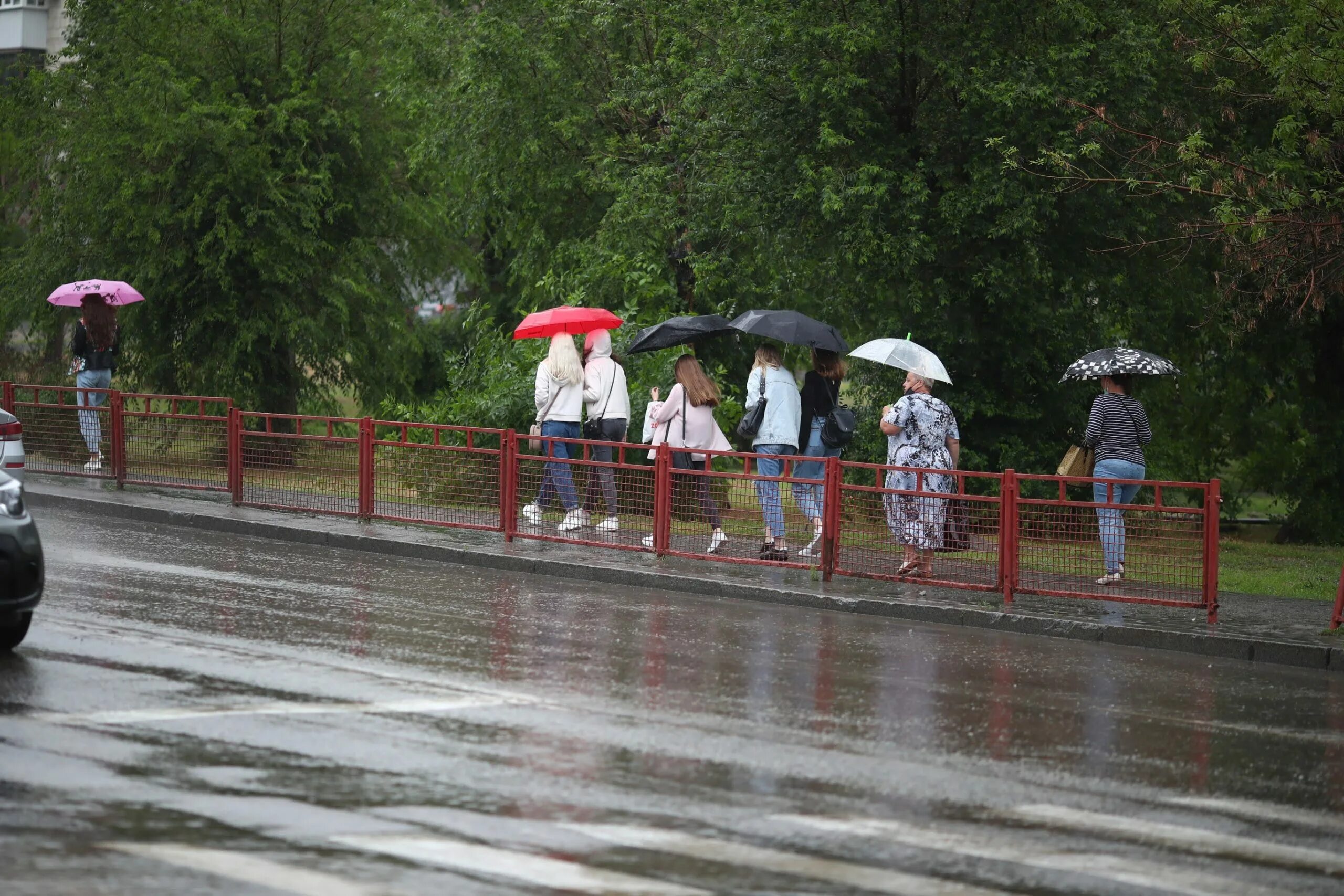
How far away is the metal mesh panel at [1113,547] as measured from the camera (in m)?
14.1

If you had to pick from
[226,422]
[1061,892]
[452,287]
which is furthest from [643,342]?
[452,287]

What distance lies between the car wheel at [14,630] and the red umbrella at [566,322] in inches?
361

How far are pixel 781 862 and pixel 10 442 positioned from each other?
1346 cm

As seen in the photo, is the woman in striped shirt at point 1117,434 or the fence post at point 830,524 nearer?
the fence post at point 830,524

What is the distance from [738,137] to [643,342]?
445 centimetres

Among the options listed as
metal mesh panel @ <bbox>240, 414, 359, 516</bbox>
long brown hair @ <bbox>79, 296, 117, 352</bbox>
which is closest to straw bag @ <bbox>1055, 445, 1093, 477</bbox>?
metal mesh panel @ <bbox>240, 414, 359, 516</bbox>

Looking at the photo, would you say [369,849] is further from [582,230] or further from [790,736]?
[582,230]

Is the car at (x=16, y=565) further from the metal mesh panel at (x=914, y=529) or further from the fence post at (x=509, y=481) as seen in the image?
the fence post at (x=509, y=481)

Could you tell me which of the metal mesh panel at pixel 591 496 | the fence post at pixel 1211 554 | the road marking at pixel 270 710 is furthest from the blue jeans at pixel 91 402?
the road marking at pixel 270 710

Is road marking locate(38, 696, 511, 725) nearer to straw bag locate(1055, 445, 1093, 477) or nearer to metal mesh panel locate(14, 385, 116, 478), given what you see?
straw bag locate(1055, 445, 1093, 477)

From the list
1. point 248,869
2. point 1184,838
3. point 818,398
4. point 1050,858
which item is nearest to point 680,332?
point 818,398

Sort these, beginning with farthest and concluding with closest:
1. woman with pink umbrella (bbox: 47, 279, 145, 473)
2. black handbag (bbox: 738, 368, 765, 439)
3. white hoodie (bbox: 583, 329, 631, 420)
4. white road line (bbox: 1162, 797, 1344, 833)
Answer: woman with pink umbrella (bbox: 47, 279, 145, 473) → white hoodie (bbox: 583, 329, 631, 420) → black handbag (bbox: 738, 368, 765, 439) → white road line (bbox: 1162, 797, 1344, 833)

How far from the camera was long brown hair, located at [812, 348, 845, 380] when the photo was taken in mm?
17797

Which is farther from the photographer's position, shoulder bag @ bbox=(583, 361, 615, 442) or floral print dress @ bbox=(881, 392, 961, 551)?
shoulder bag @ bbox=(583, 361, 615, 442)
